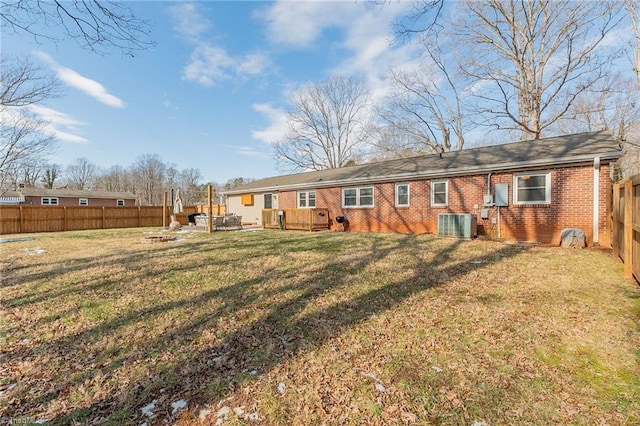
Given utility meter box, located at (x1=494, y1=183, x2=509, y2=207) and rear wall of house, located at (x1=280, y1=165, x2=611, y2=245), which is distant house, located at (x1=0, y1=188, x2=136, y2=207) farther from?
utility meter box, located at (x1=494, y1=183, x2=509, y2=207)

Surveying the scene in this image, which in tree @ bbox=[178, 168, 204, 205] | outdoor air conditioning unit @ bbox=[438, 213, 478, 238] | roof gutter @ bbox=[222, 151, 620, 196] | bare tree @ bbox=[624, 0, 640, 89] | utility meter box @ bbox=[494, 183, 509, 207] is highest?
bare tree @ bbox=[624, 0, 640, 89]

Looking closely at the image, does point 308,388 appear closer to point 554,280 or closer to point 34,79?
point 554,280

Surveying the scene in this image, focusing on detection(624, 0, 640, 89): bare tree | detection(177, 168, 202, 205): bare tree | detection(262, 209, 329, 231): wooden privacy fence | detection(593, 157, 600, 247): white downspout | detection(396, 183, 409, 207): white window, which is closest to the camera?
detection(593, 157, 600, 247): white downspout

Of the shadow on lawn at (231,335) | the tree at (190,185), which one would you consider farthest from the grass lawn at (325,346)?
the tree at (190,185)

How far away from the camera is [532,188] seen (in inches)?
373

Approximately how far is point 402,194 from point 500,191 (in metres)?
3.71

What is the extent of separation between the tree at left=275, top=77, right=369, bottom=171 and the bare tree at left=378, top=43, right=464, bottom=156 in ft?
22.6

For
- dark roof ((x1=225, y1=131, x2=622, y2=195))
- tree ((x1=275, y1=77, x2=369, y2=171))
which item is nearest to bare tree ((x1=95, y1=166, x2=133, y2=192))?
tree ((x1=275, y1=77, x2=369, y2=171))

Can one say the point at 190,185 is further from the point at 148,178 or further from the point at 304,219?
the point at 304,219

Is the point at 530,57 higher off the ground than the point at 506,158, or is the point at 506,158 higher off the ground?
the point at 530,57

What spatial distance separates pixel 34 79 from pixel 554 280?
1924 cm

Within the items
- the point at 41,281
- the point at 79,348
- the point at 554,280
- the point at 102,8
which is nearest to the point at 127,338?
the point at 79,348

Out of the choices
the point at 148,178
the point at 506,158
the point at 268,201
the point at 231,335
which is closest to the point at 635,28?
the point at 506,158

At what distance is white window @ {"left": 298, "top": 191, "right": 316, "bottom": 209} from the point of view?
54.2 feet
